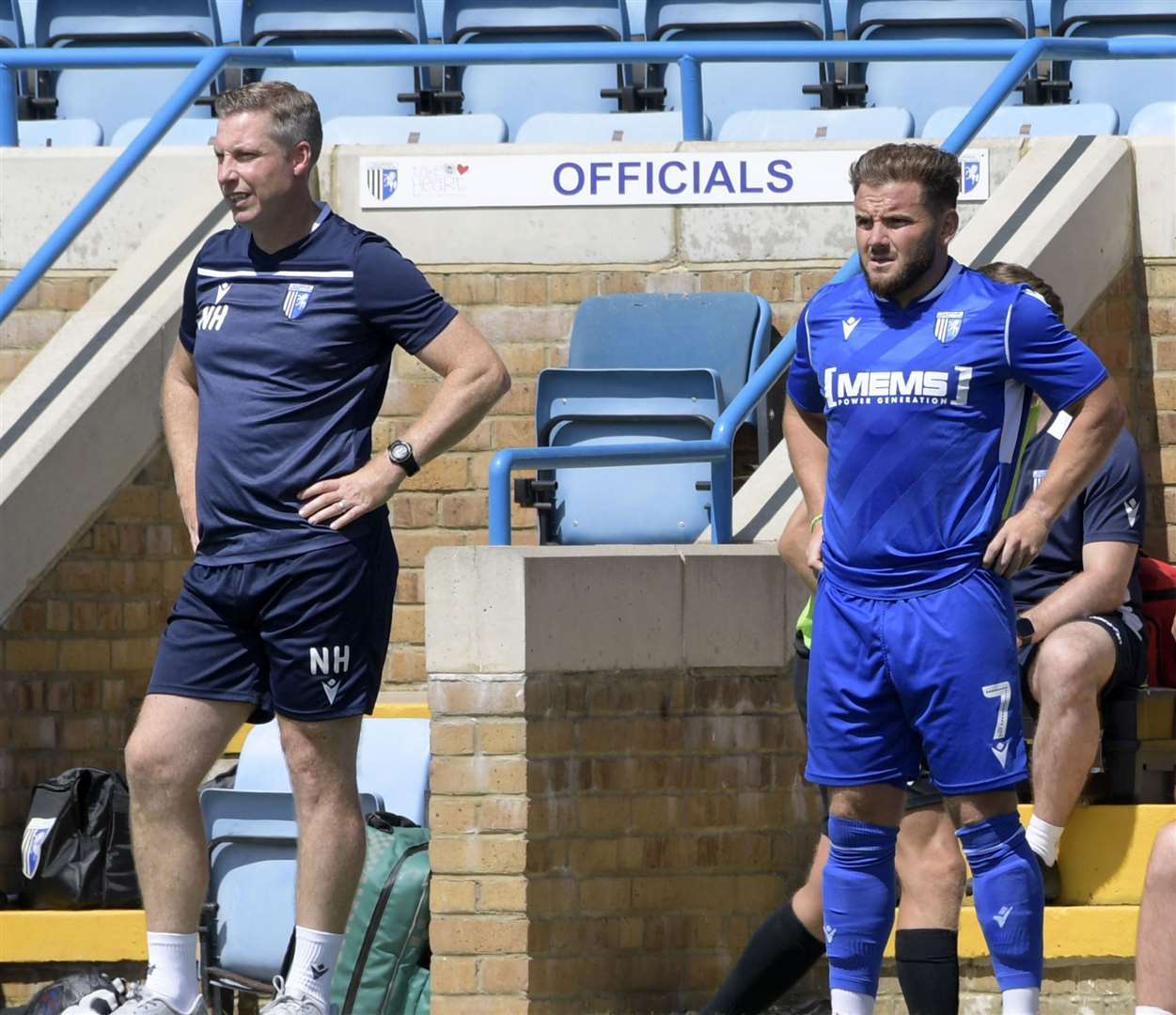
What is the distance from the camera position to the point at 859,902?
4.57 metres

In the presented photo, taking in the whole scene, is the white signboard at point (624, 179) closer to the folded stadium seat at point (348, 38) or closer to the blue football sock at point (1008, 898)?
the folded stadium seat at point (348, 38)

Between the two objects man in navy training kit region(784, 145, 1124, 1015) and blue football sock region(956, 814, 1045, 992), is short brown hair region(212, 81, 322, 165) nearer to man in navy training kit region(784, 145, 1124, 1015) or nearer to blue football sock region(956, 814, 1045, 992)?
man in navy training kit region(784, 145, 1124, 1015)

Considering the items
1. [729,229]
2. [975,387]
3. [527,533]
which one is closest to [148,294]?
[527,533]

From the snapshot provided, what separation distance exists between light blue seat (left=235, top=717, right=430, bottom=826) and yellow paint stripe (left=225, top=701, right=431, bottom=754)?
7.1 inches

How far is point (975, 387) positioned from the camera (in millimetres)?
4504

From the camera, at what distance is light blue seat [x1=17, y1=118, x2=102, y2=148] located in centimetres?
941

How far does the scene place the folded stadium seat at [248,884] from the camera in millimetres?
6297

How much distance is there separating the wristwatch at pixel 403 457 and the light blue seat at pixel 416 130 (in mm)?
4201

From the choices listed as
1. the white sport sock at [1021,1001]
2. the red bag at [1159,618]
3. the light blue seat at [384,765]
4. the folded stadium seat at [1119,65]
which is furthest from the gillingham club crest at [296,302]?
the folded stadium seat at [1119,65]

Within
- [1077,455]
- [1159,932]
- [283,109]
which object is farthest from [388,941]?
[1159,932]

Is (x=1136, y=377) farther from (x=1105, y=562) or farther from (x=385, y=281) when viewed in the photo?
(x=385, y=281)

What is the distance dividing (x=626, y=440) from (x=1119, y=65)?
3.76 meters

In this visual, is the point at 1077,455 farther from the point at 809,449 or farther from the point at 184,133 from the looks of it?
the point at 184,133

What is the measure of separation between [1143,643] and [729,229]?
8.63 ft
